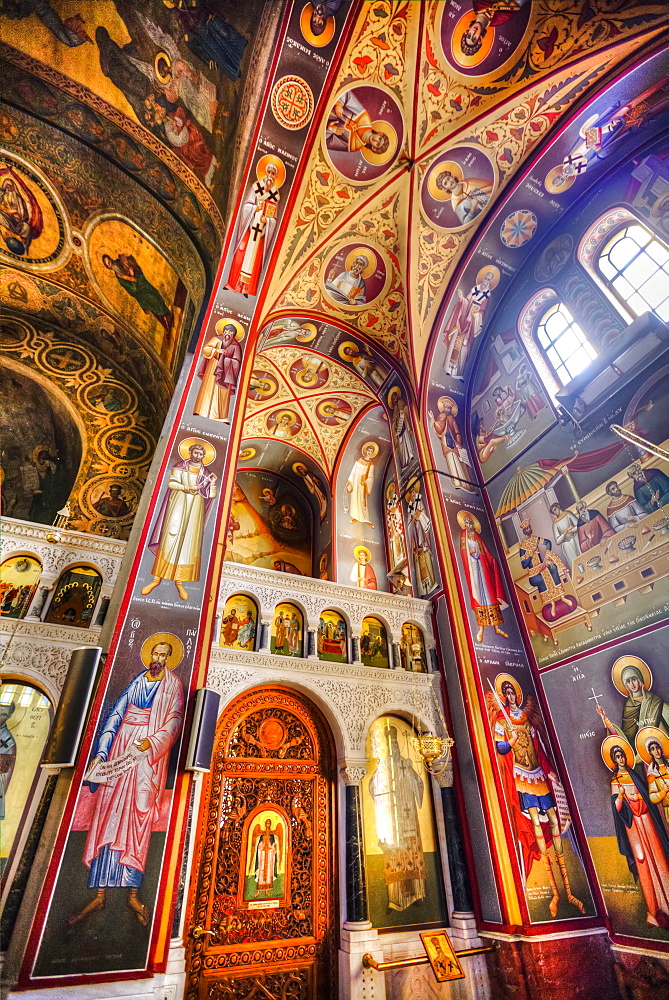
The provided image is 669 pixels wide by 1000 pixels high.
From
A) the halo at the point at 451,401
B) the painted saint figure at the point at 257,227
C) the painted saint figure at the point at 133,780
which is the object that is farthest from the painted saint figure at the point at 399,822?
the painted saint figure at the point at 257,227

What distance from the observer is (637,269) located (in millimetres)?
7828

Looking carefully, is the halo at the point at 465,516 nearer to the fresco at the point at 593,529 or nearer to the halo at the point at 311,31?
the fresco at the point at 593,529

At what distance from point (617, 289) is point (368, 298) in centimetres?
488

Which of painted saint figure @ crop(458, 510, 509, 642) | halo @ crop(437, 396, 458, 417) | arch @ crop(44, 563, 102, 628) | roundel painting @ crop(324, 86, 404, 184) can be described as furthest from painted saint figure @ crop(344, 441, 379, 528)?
arch @ crop(44, 563, 102, 628)

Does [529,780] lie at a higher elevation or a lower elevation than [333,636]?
lower

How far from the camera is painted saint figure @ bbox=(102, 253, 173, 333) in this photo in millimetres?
9702

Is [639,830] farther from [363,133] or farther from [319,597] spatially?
[363,133]

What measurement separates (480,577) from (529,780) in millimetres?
3157

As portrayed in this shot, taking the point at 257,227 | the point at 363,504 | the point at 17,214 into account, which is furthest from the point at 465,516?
the point at 17,214

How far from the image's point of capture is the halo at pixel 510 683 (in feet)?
23.8

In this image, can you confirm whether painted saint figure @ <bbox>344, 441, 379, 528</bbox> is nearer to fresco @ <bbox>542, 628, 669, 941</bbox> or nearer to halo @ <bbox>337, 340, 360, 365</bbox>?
halo @ <bbox>337, 340, 360, 365</bbox>

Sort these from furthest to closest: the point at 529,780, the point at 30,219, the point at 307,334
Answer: the point at 307,334
the point at 30,219
the point at 529,780

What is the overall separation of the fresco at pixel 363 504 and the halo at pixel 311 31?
699 cm

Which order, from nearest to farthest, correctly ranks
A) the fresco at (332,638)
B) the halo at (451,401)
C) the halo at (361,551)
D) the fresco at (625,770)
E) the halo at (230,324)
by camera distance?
the fresco at (625,770) → the fresco at (332,638) → the halo at (230,324) → the halo at (451,401) → the halo at (361,551)
